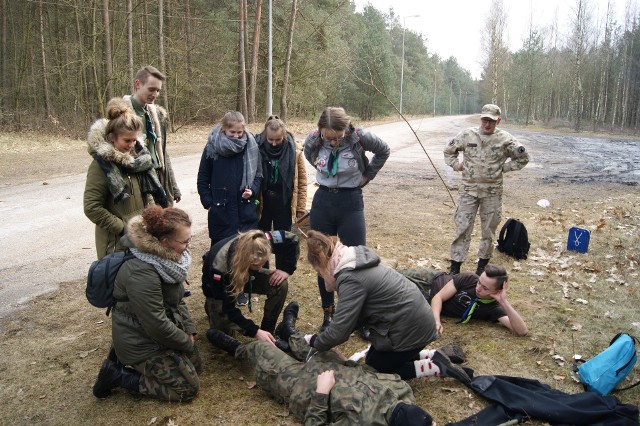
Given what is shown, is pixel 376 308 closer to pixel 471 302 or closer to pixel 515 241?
pixel 471 302

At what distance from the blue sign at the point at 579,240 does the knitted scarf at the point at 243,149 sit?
477 centimetres

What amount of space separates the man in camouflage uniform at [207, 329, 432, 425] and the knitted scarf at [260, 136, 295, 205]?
69.5 inches

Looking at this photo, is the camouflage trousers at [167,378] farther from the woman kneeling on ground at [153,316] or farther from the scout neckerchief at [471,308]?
the scout neckerchief at [471,308]


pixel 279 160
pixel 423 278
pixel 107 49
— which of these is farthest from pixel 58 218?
pixel 107 49

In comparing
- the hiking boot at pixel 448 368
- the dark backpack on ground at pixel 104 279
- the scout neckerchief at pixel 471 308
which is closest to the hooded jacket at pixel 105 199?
the dark backpack on ground at pixel 104 279

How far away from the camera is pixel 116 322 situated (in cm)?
337

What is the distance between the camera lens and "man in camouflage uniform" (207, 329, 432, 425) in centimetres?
297

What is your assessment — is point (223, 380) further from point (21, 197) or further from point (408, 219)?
point (21, 197)

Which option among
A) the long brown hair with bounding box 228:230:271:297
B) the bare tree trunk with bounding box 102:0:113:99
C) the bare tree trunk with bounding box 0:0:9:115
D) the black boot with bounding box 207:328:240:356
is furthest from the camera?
the bare tree trunk with bounding box 0:0:9:115

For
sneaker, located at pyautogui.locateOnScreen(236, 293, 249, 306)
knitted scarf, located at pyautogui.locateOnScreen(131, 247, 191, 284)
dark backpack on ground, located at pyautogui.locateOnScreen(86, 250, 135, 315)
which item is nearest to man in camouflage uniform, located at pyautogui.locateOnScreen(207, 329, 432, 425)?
knitted scarf, located at pyautogui.locateOnScreen(131, 247, 191, 284)

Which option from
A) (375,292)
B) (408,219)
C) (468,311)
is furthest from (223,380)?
(408,219)

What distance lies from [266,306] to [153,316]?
1.21 meters

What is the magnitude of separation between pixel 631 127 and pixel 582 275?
46495mm

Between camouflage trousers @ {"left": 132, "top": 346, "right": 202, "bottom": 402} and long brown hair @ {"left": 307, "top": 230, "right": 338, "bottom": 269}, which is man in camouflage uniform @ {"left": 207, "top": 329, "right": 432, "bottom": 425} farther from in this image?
long brown hair @ {"left": 307, "top": 230, "right": 338, "bottom": 269}
